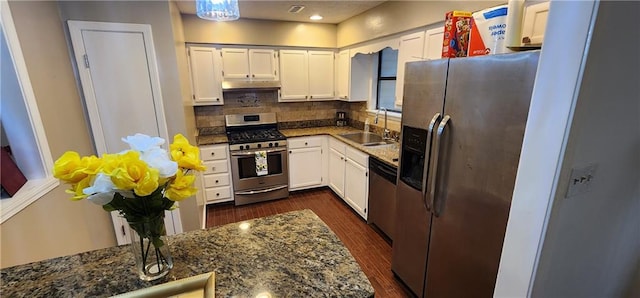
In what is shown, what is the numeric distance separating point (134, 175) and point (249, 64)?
310 cm

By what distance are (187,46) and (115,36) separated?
1.27 m

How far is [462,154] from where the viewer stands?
141 centimetres

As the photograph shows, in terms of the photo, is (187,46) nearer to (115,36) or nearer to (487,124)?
(115,36)

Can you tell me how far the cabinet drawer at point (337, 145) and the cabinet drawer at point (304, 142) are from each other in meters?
0.17

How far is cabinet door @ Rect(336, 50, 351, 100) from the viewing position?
3.61 meters

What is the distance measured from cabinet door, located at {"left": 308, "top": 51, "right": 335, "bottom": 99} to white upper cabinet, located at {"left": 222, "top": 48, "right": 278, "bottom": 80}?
52cm

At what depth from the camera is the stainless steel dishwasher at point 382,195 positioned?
243cm

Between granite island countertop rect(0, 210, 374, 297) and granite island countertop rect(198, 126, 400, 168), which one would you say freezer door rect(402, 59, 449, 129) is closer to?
granite island countertop rect(198, 126, 400, 168)

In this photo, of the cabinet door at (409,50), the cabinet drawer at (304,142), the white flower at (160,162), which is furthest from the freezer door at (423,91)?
the cabinet drawer at (304,142)

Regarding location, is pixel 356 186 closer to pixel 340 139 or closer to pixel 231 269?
pixel 340 139

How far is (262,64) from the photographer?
139 inches

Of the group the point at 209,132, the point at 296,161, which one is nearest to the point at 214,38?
the point at 209,132

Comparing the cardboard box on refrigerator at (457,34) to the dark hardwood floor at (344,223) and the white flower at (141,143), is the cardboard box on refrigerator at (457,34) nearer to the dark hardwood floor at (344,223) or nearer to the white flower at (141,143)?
the white flower at (141,143)

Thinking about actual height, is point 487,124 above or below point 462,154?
above
